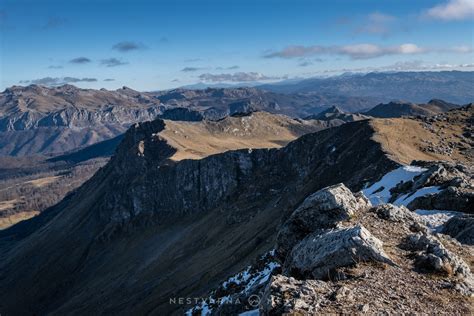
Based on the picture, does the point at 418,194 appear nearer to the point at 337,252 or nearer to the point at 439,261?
the point at 439,261

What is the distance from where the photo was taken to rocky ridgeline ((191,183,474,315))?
17031mm

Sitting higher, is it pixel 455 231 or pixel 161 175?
pixel 455 231

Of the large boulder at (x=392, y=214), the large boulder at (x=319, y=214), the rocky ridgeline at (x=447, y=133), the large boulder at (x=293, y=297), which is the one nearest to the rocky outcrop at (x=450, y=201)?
the large boulder at (x=392, y=214)

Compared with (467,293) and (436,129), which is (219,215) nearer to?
(436,129)

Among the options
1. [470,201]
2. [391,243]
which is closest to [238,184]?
[470,201]

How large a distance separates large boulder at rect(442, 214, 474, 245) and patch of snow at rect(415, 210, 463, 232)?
2.71 ft

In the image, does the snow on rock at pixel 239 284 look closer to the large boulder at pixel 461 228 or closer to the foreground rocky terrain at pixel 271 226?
the foreground rocky terrain at pixel 271 226

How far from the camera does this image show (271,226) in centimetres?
8362

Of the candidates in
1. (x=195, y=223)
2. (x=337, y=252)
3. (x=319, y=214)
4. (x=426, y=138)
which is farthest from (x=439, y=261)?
(x=195, y=223)

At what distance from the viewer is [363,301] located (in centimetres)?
1698

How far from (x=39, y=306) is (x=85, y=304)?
55.8m

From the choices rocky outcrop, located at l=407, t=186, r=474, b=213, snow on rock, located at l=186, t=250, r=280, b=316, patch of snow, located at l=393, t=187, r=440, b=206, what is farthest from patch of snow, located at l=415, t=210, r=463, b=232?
snow on rock, located at l=186, t=250, r=280, b=316

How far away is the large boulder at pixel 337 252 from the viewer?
2047 cm

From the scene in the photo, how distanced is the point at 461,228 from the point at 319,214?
35.5ft
